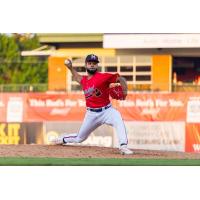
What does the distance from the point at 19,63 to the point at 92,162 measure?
124ft

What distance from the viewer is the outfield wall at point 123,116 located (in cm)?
2353

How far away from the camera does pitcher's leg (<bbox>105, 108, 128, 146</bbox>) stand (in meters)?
12.6

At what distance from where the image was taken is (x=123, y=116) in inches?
949

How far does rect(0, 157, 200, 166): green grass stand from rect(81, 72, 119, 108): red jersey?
1296 mm

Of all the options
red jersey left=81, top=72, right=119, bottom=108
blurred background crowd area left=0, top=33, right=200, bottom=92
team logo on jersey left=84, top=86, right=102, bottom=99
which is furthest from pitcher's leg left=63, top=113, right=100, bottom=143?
blurred background crowd area left=0, top=33, right=200, bottom=92

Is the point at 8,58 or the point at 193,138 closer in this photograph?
the point at 193,138

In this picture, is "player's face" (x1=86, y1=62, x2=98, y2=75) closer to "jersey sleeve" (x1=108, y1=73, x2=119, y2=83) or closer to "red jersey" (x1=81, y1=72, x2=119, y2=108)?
"red jersey" (x1=81, y1=72, x2=119, y2=108)

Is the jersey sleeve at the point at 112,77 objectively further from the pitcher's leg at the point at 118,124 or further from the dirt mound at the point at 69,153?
the dirt mound at the point at 69,153

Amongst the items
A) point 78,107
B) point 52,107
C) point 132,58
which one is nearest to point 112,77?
point 78,107

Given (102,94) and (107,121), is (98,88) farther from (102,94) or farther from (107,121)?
(107,121)

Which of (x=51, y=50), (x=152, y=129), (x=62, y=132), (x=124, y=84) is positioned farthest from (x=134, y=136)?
(x=124, y=84)

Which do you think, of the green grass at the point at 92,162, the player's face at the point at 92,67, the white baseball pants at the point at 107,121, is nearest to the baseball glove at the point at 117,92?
the white baseball pants at the point at 107,121

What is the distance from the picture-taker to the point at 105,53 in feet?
98.6

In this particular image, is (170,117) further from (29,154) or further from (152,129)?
(29,154)
